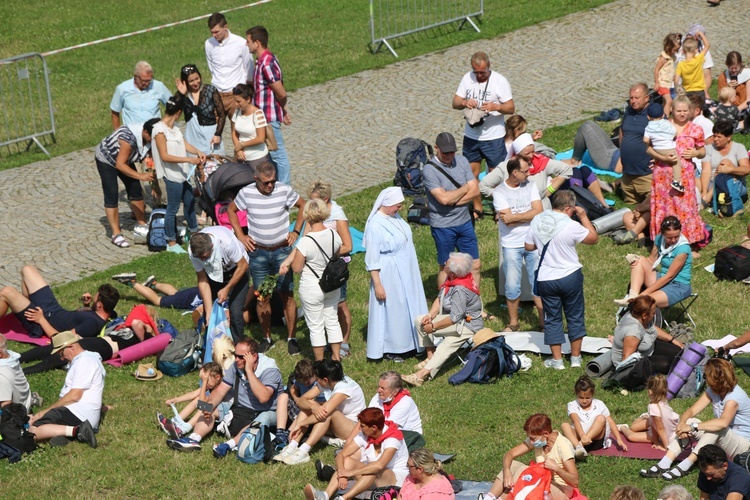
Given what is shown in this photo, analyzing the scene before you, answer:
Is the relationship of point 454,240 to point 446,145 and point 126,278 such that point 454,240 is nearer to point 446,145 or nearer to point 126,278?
point 446,145

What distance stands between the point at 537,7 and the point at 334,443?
625 inches

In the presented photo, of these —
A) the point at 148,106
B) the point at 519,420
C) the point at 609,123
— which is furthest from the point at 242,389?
the point at 609,123

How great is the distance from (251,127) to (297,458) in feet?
16.4

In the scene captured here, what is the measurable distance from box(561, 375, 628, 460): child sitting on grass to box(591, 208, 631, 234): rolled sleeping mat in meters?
4.54

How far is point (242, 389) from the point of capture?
33.8ft

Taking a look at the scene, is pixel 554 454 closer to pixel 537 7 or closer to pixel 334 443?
pixel 334 443

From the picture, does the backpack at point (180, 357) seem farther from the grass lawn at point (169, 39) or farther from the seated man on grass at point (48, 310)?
the grass lawn at point (169, 39)

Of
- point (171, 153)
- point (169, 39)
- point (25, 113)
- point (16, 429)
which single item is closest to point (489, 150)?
point (171, 153)

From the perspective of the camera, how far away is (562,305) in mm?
10898

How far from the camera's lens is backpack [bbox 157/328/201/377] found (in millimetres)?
11516

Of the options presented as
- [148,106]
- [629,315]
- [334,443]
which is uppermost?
[148,106]

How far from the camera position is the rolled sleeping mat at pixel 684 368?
10133mm

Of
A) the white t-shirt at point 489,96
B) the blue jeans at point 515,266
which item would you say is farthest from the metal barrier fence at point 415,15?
the blue jeans at point 515,266

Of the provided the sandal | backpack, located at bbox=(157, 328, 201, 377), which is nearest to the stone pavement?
the sandal
